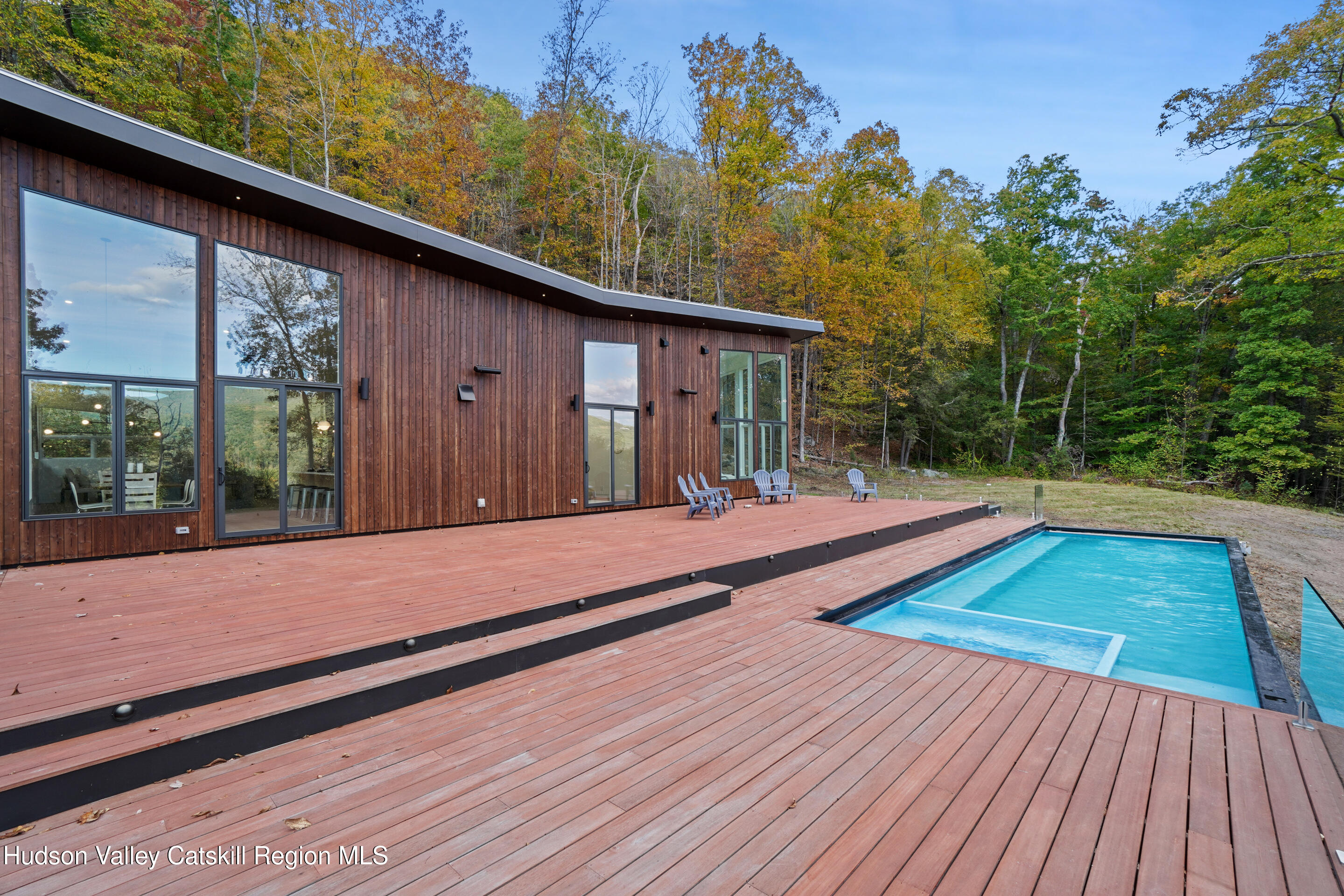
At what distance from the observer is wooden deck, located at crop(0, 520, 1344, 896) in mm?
1523

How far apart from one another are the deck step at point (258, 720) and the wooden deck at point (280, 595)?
0.15 metres

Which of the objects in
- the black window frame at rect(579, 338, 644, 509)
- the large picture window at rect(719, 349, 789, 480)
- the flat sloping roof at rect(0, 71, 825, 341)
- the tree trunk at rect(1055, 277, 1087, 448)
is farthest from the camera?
the tree trunk at rect(1055, 277, 1087, 448)

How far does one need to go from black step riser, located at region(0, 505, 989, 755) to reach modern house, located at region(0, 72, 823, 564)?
14.2 feet

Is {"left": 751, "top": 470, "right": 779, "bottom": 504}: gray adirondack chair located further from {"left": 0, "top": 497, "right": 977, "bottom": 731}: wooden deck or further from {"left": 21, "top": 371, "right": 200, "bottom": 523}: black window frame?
{"left": 21, "top": 371, "right": 200, "bottom": 523}: black window frame

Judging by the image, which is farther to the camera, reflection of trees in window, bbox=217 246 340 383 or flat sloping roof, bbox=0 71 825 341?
reflection of trees in window, bbox=217 246 340 383

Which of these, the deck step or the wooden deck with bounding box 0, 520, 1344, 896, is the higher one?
the deck step

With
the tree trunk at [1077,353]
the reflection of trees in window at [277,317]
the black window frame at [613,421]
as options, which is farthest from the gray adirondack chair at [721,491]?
the tree trunk at [1077,353]

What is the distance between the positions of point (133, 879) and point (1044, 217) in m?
25.6

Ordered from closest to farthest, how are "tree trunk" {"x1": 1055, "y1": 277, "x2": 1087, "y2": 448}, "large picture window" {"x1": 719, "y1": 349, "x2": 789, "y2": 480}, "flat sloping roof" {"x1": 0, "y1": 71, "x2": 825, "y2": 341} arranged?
"flat sloping roof" {"x1": 0, "y1": 71, "x2": 825, "y2": 341} < "large picture window" {"x1": 719, "y1": 349, "x2": 789, "y2": 480} < "tree trunk" {"x1": 1055, "y1": 277, "x2": 1087, "y2": 448}

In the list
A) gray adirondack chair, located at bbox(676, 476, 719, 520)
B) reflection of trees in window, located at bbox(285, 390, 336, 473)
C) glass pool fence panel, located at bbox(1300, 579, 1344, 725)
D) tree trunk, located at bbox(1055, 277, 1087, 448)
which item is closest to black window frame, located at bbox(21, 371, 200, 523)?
reflection of trees in window, located at bbox(285, 390, 336, 473)

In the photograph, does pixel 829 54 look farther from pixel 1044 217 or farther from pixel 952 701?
pixel 952 701

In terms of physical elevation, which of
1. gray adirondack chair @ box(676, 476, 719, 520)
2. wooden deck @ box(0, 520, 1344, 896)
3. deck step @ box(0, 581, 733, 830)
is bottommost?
wooden deck @ box(0, 520, 1344, 896)

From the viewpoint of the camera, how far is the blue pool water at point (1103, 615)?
177 inches

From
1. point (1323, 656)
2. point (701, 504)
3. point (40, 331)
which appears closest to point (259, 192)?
point (40, 331)
